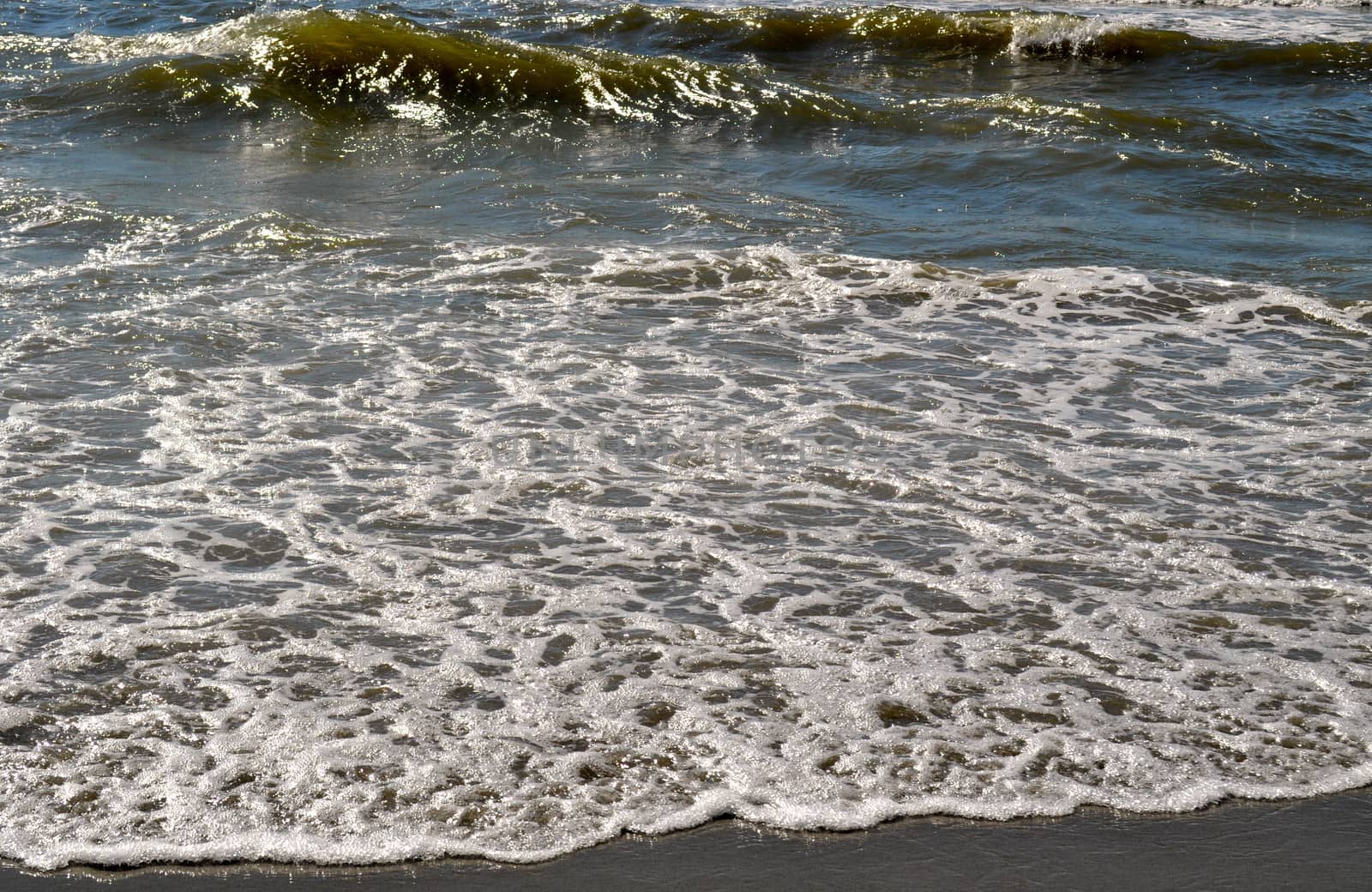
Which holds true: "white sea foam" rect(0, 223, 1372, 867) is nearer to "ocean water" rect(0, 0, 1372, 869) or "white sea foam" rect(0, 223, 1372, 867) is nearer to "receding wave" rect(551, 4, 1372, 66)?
"ocean water" rect(0, 0, 1372, 869)

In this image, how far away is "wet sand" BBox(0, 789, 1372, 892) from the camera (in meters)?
2.32

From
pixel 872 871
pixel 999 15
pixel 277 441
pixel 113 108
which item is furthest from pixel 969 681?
pixel 999 15

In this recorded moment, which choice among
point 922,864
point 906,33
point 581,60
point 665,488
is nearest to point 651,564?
point 665,488

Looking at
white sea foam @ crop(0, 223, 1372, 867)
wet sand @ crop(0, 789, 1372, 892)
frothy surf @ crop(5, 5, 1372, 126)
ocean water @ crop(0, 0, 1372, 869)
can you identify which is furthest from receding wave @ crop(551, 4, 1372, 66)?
wet sand @ crop(0, 789, 1372, 892)

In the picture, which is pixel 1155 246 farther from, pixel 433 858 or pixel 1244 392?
pixel 433 858

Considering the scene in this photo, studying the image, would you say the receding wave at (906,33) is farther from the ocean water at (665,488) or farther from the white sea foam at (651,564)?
the white sea foam at (651,564)

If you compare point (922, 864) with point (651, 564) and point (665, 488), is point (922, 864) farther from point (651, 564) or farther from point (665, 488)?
point (665, 488)

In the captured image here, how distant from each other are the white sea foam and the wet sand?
46 millimetres

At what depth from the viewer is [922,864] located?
2.38 m

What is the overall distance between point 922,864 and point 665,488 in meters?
1.69

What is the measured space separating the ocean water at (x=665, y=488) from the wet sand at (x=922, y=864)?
5 centimetres

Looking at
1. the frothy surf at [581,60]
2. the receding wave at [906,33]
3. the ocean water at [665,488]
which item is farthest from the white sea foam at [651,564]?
the receding wave at [906,33]

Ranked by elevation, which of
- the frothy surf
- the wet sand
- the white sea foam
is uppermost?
the frothy surf

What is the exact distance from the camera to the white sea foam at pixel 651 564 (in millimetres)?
2578
